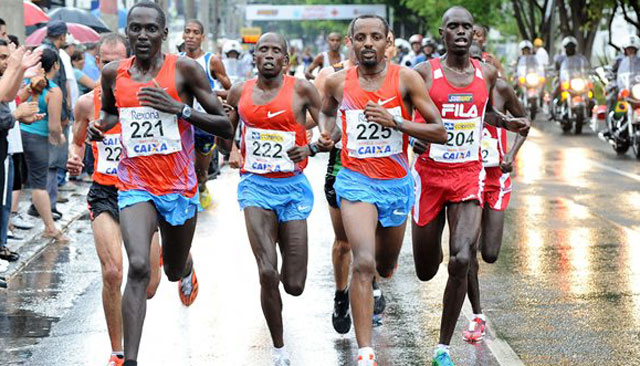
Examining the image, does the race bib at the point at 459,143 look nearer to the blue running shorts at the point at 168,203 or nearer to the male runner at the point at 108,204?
the blue running shorts at the point at 168,203

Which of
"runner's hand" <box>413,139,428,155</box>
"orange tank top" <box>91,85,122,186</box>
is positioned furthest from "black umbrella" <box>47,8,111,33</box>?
"runner's hand" <box>413,139,428,155</box>

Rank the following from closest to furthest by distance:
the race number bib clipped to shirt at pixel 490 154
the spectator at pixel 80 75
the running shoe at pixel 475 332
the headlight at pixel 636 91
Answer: the running shoe at pixel 475 332 < the race number bib clipped to shirt at pixel 490 154 < the spectator at pixel 80 75 < the headlight at pixel 636 91

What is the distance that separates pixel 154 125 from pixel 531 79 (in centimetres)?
2699

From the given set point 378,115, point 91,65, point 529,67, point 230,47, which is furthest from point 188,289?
point 529,67

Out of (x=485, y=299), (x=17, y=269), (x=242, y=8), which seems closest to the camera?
(x=485, y=299)

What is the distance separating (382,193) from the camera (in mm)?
7828

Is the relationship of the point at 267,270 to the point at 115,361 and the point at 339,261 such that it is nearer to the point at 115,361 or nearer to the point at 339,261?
the point at 115,361

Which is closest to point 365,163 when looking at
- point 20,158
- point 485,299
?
point 485,299

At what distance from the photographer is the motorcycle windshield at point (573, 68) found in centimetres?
2875

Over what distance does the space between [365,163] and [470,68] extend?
0.92 meters

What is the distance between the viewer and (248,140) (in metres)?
8.15

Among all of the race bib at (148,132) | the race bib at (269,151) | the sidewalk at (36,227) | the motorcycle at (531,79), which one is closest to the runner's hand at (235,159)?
the race bib at (269,151)

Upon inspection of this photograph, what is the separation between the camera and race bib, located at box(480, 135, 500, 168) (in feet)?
29.5

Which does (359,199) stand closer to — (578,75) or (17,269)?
(17,269)
